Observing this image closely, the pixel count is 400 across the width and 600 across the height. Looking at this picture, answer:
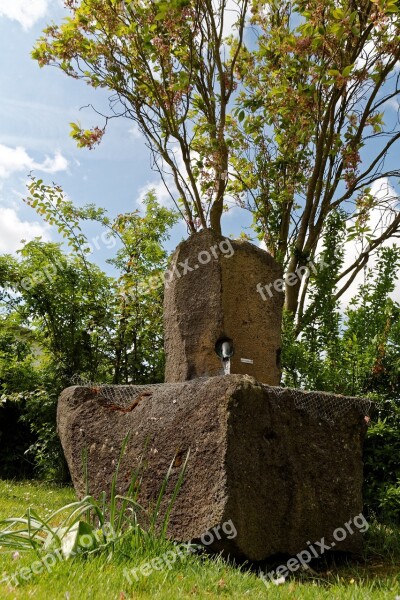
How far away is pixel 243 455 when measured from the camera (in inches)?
149

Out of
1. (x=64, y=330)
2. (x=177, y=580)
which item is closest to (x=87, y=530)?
(x=177, y=580)

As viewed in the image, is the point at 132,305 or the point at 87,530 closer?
the point at 87,530

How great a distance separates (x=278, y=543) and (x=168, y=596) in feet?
4.09

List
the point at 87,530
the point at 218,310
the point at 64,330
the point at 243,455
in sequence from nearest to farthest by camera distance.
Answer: the point at 87,530 → the point at 243,455 → the point at 218,310 → the point at 64,330

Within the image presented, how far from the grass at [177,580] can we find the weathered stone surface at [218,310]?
1627mm

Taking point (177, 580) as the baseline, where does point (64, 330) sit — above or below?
above

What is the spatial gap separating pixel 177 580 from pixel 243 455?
89 cm

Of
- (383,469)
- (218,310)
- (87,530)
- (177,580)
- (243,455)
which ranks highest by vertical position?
(218,310)

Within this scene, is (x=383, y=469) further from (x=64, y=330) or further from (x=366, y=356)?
(x=64, y=330)

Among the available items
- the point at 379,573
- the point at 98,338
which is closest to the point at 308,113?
the point at 98,338

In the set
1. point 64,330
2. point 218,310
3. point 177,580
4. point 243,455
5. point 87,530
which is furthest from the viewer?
point 64,330

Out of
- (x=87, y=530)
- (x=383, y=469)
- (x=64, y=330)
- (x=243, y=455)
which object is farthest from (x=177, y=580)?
(x=64, y=330)

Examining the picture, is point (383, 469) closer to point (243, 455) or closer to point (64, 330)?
point (243, 455)

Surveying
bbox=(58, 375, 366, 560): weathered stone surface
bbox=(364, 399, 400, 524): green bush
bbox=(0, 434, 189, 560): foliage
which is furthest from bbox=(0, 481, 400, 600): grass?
bbox=(364, 399, 400, 524): green bush
